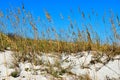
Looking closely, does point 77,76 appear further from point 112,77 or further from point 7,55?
point 7,55

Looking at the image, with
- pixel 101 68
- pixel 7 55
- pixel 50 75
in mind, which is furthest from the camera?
pixel 7 55

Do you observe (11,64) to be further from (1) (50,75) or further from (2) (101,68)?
(2) (101,68)

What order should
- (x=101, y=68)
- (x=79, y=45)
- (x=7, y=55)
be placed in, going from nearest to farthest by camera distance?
(x=101, y=68)
(x=7, y=55)
(x=79, y=45)

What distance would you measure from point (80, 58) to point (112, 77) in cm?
71

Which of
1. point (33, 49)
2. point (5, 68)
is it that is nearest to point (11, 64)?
point (5, 68)

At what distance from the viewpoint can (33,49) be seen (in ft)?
14.1

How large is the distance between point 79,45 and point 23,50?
3.07 ft

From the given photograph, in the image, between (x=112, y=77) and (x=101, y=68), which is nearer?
(x=112, y=77)

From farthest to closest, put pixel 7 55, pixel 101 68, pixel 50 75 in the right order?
pixel 7 55
pixel 101 68
pixel 50 75

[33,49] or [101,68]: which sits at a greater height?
[33,49]

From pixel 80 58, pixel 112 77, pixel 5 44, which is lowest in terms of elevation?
pixel 112 77

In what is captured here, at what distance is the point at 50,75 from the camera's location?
3.50m

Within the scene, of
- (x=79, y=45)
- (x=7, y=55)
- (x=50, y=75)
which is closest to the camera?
(x=50, y=75)

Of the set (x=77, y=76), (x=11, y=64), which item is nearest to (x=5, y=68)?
(x=11, y=64)
